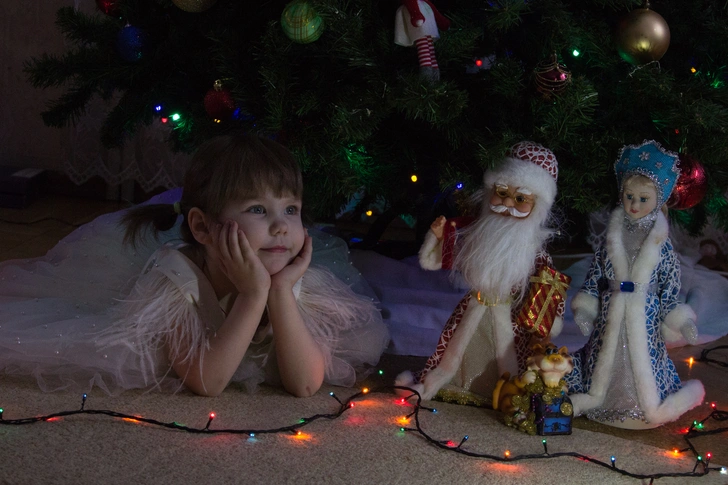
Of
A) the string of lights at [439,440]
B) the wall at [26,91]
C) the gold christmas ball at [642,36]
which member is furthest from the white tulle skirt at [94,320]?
the wall at [26,91]

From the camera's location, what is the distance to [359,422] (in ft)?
4.61

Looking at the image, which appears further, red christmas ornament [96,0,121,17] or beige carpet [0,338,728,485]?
red christmas ornament [96,0,121,17]

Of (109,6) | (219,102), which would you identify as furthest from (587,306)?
(109,6)

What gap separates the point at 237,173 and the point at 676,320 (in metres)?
0.83

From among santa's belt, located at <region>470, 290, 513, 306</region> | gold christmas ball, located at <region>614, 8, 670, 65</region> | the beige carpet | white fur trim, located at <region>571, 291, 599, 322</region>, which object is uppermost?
gold christmas ball, located at <region>614, 8, 670, 65</region>

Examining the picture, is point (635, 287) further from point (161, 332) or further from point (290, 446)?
point (161, 332)

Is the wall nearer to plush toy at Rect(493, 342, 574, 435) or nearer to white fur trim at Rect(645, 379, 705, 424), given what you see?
plush toy at Rect(493, 342, 574, 435)

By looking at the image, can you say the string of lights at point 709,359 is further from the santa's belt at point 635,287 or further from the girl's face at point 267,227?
the girl's face at point 267,227

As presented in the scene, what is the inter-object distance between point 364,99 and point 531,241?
16.0 inches

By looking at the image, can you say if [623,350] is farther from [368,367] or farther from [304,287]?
[304,287]

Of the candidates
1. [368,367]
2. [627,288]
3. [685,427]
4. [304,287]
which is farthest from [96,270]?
[685,427]

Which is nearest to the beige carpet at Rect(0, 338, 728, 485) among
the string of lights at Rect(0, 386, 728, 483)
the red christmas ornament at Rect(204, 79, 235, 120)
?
the string of lights at Rect(0, 386, 728, 483)

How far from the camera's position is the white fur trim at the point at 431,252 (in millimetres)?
1555

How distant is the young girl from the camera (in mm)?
1436
